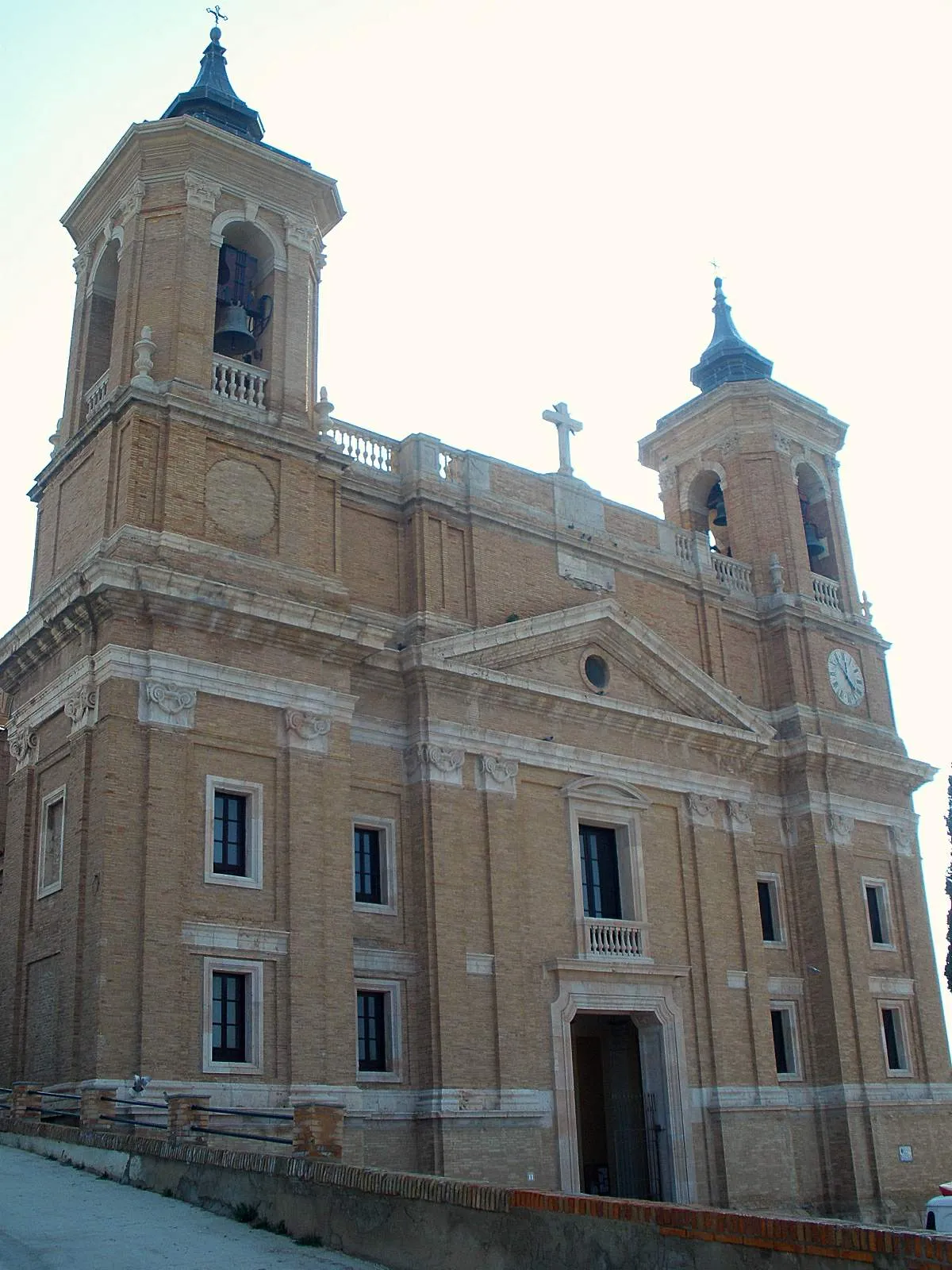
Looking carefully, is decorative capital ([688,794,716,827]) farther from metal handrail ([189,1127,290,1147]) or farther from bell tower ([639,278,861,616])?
metal handrail ([189,1127,290,1147])

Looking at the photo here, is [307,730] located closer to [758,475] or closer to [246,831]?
[246,831]

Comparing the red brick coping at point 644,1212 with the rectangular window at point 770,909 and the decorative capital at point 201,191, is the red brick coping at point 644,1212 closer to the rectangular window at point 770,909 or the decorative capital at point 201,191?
the decorative capital at point 201,191

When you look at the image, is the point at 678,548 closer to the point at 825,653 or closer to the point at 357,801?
the point at 825,653

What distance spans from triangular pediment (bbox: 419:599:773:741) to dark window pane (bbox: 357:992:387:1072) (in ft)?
19.0

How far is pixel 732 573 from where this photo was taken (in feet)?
106

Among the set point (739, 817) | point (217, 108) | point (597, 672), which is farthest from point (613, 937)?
point (217, 108)

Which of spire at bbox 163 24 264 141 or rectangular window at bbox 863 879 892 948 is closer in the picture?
spire at bbox 163 24 264 141

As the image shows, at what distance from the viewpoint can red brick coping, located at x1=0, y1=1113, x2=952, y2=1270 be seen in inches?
288

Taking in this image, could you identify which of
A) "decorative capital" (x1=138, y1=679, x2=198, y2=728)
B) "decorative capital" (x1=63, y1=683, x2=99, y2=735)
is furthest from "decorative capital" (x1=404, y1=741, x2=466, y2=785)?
"decorative capital" (x1=63, y1=683, x2=99, y2=735)

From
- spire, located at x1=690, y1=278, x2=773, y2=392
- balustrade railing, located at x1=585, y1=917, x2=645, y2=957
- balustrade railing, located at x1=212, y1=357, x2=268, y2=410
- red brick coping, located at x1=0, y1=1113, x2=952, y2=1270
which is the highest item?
spire, located at x1=690, y1=278, x2=773, y2=392

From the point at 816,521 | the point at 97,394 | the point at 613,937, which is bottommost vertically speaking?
Result: the point at 613,937

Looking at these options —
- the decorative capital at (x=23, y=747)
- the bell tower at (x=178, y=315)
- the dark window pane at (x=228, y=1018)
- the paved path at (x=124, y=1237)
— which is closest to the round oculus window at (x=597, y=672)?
the bell tower at (x=178, y=315)

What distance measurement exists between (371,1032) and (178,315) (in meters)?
12.7

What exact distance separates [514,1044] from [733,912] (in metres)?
6.64
